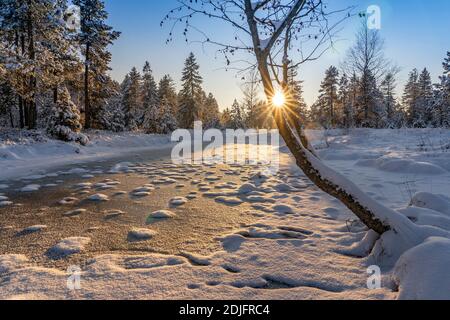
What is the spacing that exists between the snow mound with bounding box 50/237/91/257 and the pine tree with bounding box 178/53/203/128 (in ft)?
121

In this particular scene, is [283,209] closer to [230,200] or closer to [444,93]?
[230,200]

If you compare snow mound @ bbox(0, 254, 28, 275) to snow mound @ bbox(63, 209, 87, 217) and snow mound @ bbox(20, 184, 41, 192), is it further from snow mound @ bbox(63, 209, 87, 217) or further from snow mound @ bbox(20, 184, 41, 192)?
snow mound @ bbox(20, 184, 41, 192)

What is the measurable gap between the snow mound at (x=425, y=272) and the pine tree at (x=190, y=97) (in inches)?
1500

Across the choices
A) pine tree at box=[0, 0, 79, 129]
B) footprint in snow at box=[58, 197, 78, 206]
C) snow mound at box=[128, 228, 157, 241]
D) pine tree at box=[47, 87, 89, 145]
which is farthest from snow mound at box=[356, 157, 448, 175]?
pine tree at box=[0, 0, 79, 129]

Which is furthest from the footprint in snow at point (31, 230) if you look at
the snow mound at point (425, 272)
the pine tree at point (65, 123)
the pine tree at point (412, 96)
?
the pine tree at point (412, 96)

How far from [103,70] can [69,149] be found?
555 inches

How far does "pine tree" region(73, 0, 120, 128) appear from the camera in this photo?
837 inches

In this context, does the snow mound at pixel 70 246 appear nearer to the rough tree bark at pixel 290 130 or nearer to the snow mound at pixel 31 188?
the rough tree bark at pixel 290 130

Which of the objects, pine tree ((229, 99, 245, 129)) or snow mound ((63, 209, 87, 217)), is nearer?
snow mound ((63, 209, 87, 217))

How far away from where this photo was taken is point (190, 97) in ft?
128

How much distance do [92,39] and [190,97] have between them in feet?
59.8

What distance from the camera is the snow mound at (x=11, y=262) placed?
7.73 feet

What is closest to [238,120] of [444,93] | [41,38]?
[444,93]
